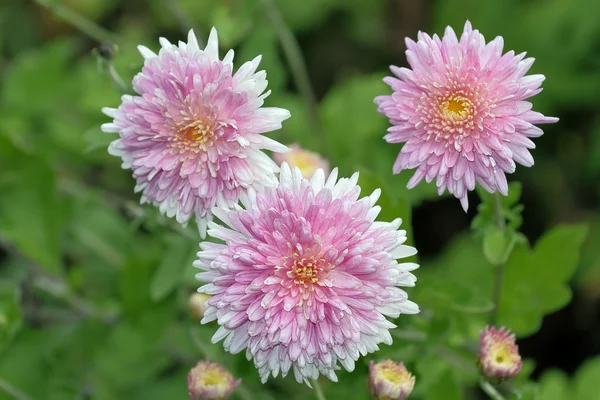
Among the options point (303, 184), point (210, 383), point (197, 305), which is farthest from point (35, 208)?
point (303, 184)

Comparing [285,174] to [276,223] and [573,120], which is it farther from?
[573,120]

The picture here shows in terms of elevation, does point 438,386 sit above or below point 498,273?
below

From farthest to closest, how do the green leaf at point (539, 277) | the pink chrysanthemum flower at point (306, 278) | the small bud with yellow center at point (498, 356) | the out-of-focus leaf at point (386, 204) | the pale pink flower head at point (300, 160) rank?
the pale pink flower head at point (300, 160) < the green leaf at point (539, 277) < the out-of-focus leaf at point (386, 204) < the small bud with yellow center at point (498, 356) < the pink chrysanthemum flower at point (306, 278)

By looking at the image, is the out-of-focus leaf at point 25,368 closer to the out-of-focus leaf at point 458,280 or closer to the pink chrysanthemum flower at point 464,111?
the out-of-focus leaf at point 458,280

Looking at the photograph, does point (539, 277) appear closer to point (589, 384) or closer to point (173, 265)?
point (589, 384)

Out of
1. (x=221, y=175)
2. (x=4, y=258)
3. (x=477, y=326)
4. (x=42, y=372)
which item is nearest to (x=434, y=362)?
(x=477, y=326)

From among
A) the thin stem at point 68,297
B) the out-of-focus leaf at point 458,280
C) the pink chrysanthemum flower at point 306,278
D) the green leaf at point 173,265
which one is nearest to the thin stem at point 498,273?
the out-of-focus leaf at point 458,280
